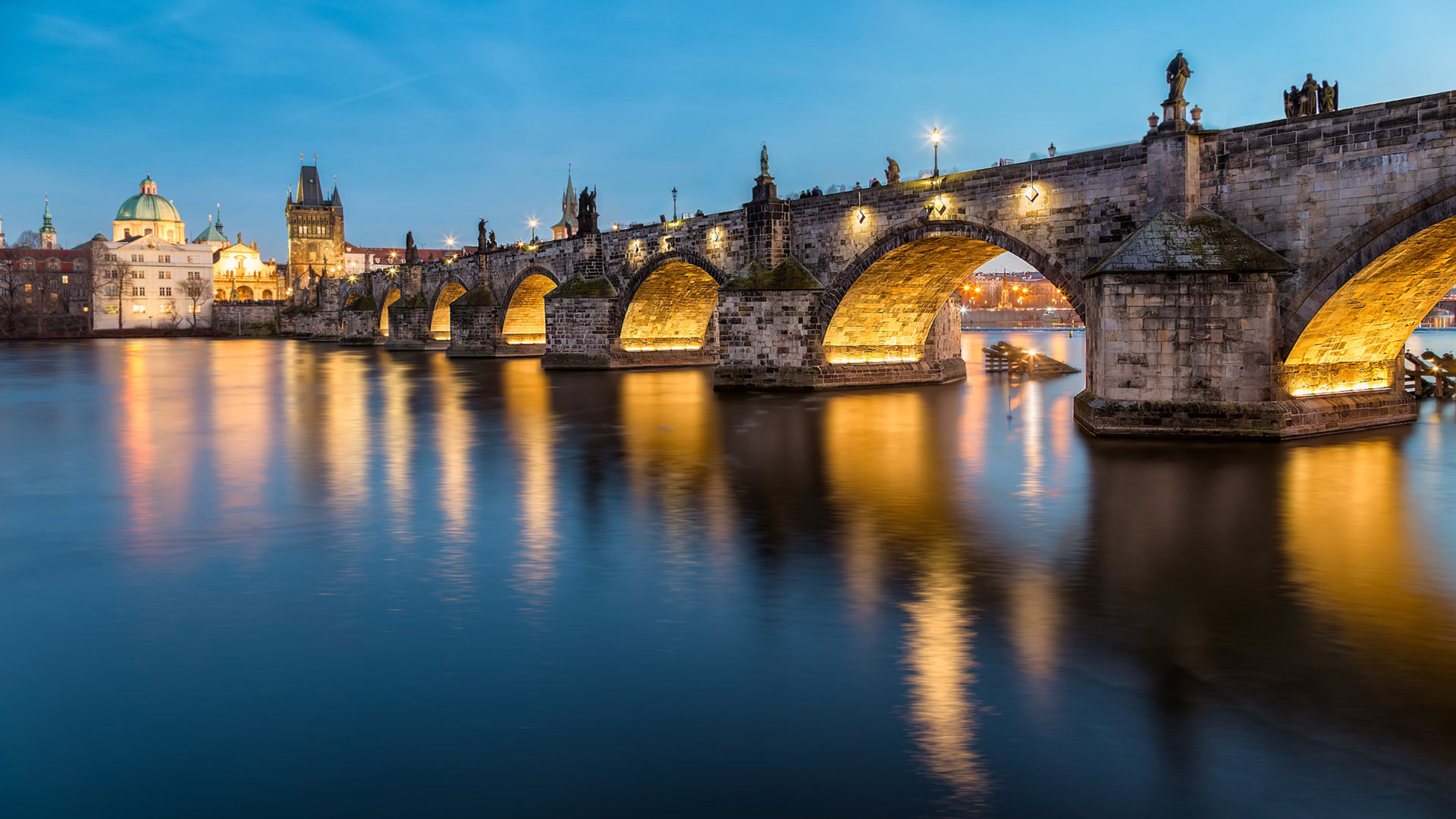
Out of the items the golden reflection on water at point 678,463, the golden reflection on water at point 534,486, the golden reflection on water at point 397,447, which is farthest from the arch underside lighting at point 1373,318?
the golden reflection on water at point 397,447

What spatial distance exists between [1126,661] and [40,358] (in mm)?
62719

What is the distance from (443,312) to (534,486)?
5677 cm

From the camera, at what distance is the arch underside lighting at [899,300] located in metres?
25.4

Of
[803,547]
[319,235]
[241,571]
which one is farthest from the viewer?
[319,235]

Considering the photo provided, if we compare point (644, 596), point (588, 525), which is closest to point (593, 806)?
point (644, 596)

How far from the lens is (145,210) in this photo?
409 feet

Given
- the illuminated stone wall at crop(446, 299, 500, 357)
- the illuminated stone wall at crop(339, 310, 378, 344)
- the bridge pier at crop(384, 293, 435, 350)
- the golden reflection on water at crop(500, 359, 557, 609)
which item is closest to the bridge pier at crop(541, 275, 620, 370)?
the golden reflection on water at crop(500, 359, 557, 609)

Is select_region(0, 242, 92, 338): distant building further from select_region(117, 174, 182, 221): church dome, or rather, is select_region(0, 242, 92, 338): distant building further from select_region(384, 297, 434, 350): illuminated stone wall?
select_region(384, 297, 434, 350): illuminated stone wall

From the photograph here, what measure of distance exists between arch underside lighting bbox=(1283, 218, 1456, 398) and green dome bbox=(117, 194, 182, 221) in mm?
138608

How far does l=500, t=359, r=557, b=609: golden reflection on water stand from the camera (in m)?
8.08

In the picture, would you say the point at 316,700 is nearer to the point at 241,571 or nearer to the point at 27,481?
the point at 241,571

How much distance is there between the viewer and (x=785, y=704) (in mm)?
5242

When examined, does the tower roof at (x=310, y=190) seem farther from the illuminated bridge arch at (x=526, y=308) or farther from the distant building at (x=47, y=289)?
the illuminated bridge arch at (x=526, y=308)

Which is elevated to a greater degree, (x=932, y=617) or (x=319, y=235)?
(x=319, y=235)
